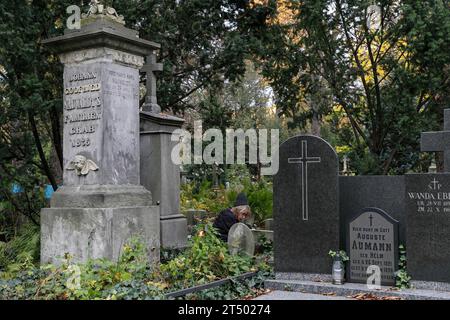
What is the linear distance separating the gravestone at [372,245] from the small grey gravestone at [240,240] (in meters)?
1.56

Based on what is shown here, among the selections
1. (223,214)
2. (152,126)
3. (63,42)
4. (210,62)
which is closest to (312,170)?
(223,214)

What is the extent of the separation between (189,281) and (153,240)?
142 centimetres

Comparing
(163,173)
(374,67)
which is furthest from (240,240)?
(374,67)

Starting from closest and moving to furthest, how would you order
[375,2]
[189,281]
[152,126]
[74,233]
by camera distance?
[189,281]
[74,233]
[152,126]
[375,2]

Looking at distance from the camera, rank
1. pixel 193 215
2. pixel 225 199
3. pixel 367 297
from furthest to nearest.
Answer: pixel 225 199 < pixel 193 215 < pixel 367 297

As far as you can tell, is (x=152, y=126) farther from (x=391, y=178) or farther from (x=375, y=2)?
(x=375, y=2)

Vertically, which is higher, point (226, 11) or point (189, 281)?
point (226, 11)

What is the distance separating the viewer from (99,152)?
7.49 meters

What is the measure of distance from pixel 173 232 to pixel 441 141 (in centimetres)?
441

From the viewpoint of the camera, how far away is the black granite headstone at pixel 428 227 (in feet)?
21.7

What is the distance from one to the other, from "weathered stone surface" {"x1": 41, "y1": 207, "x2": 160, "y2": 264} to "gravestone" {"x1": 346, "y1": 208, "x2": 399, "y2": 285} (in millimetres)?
2665

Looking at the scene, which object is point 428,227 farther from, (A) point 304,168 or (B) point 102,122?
(B) point 102,122

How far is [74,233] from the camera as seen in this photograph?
7.34 metres
